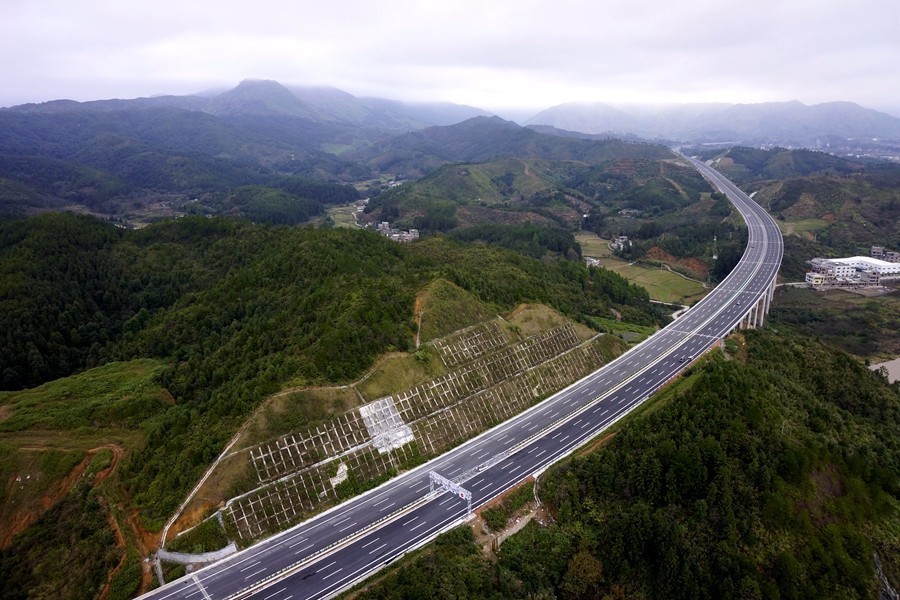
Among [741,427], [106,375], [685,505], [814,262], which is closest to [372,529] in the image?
[685,505]

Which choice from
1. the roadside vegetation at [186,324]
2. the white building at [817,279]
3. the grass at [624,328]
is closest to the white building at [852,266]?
the white building at [817,279]

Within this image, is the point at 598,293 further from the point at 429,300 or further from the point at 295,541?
the point at 295,541

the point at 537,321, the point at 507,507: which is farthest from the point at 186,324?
the point at 507,507

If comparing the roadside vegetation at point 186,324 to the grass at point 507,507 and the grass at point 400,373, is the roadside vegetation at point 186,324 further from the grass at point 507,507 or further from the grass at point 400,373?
the grass at point 507,507

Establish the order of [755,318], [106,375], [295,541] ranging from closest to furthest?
[295,541] → [106,375] → [755,318]

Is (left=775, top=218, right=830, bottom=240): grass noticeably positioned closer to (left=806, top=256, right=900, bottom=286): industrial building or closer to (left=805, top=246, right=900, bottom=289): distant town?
(left=805, top=246, right=900, bottom=289): distant town

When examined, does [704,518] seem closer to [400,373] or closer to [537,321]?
[400,373]
